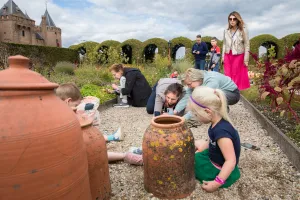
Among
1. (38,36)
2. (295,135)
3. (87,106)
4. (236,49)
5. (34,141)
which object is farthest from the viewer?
(38,36)

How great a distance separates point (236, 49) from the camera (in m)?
5.75

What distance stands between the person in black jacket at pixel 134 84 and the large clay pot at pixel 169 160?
13.1 feet

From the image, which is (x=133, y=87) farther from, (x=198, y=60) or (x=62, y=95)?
(x=198, y=60)

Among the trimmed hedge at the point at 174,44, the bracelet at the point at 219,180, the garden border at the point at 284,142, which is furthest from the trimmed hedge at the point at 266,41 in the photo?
the bracelet at the point at 219,180

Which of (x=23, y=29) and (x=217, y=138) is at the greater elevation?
(x=23, y=29)

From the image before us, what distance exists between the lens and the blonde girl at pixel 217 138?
212cm

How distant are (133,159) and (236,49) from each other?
4.18 m

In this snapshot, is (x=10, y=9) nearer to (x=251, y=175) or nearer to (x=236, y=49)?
(x=236, y=49)

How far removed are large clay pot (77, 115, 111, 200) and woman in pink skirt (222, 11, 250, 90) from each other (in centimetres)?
452

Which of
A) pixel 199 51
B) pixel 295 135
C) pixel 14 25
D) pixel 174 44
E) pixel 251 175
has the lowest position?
pixel 251 175

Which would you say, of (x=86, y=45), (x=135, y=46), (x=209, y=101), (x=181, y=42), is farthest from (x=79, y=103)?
(x=86, y=45)

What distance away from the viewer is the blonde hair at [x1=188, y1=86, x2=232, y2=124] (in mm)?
2166

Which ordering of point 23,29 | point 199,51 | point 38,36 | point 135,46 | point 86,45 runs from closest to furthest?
point 199,51 → point 135,46 → point 86,45 → point 23,29 → point 38,36

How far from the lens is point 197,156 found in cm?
252
